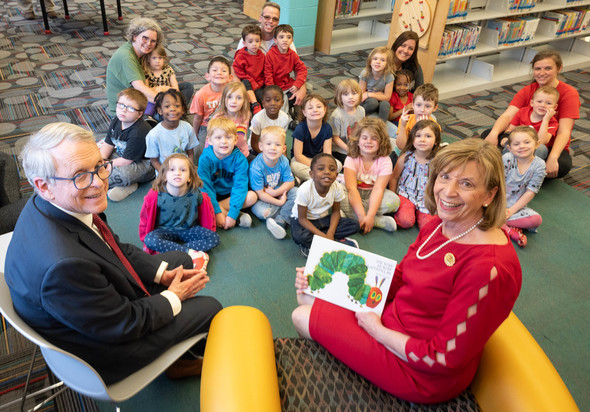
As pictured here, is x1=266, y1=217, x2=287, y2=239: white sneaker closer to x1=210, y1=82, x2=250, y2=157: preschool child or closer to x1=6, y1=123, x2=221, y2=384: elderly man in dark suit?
x1=210, y1=82, x2=250, y2=157: preschool child

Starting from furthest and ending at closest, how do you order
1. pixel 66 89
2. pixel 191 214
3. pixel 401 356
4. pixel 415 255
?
pixel 66 89 < pixel 191 214 < pixel 415 255 < pixel 401 356

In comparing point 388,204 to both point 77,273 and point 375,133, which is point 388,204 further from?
point 77,273

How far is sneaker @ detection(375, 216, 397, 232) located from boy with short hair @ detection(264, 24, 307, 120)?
1885 mm

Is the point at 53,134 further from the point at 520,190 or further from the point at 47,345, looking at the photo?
the point at 520,190

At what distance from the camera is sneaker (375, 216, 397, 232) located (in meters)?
3.13

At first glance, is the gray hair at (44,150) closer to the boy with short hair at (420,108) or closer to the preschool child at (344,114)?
the preschool child at (344,114)

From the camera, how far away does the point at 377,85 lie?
434 cm

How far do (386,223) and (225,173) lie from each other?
124 cm

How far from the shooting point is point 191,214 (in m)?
2.75

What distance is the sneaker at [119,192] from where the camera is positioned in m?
3.17

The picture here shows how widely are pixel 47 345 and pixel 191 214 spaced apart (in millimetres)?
1558

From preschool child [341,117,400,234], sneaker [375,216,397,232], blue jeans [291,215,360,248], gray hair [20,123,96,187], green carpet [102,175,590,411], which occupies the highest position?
gray hair [20,123,96,187]

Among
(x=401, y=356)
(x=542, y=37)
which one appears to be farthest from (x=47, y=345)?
(x=542, y=37)

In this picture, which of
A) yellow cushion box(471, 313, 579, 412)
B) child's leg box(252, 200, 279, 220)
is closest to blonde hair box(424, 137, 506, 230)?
yellow cushion box(471, 313, 579, 412)
